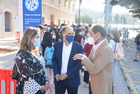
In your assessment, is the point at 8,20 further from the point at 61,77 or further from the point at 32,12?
the point at 61,77

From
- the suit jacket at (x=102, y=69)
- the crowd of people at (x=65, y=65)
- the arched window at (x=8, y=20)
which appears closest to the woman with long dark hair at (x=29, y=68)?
the crowd of people at (x=65, y=65)

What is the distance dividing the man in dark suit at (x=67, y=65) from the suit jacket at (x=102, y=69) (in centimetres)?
41

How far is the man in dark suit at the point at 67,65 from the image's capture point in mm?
3080

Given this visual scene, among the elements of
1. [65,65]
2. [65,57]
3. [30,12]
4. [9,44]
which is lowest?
[9,44]

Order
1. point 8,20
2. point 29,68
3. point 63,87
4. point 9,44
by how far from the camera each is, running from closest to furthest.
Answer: point 29,68, point 63,87, point 9,44, point 8,20

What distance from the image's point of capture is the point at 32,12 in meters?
A: 5.94

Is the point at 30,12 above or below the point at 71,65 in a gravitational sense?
above

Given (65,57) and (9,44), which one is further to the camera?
(9,44)

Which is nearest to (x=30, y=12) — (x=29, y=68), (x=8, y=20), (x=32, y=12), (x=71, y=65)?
(x=32, y=12)

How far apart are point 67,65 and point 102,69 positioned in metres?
0.75

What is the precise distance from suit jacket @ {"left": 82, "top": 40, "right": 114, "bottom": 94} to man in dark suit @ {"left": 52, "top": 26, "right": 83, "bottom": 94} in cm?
41

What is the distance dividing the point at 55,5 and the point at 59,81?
30.7 metres

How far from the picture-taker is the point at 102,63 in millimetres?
2576

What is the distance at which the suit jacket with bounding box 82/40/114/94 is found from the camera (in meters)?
2.60
